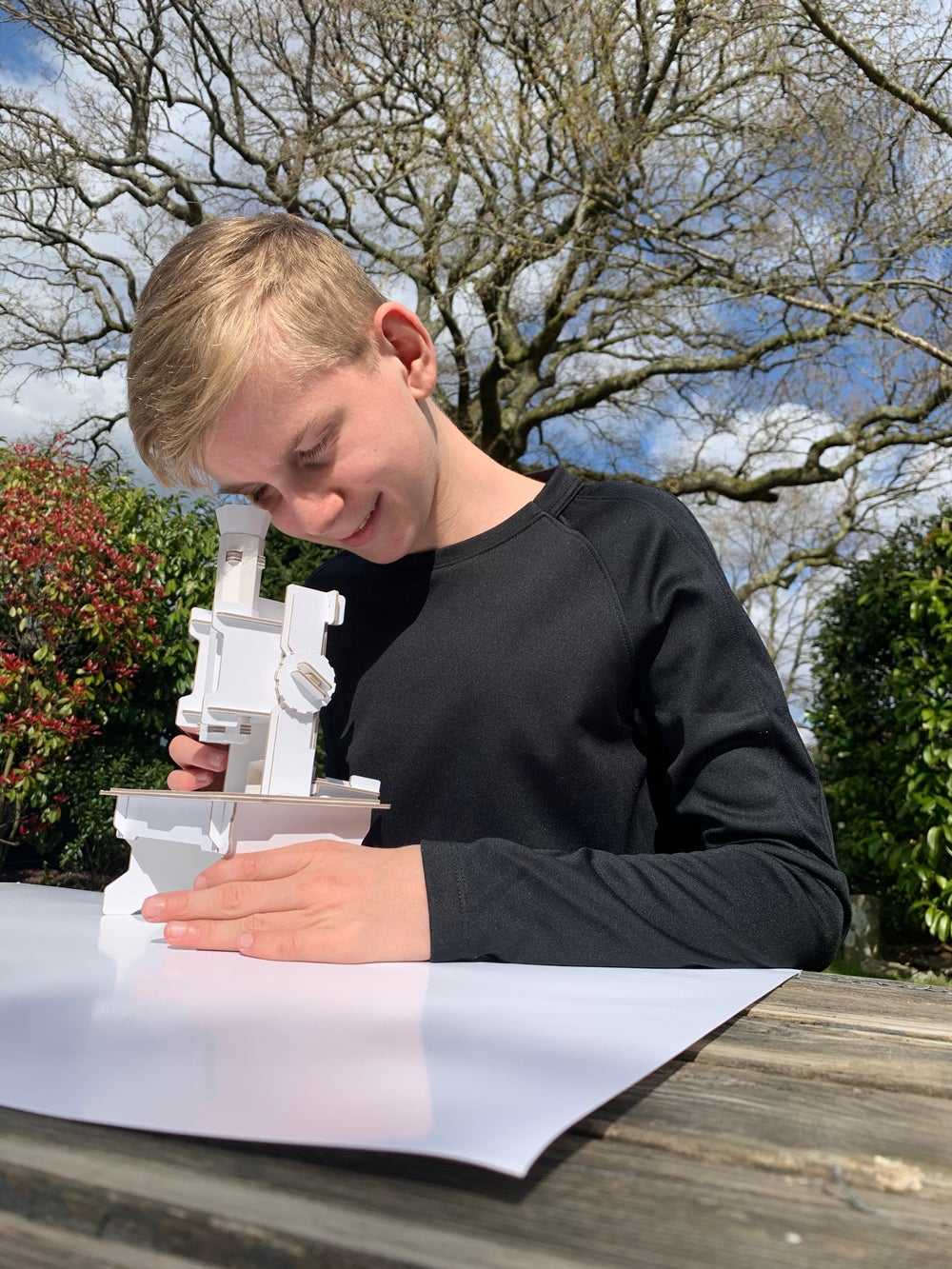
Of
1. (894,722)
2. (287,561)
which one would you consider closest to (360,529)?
(287,561)

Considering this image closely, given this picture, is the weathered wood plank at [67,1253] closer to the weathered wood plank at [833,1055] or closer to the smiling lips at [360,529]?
the weathered wood plank at [833,1055]

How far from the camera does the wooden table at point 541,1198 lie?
0.46 meters

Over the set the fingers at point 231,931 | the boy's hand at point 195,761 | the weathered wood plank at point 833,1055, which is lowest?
the fingers at point 231,931

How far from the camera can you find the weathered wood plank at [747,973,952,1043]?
0.98 m

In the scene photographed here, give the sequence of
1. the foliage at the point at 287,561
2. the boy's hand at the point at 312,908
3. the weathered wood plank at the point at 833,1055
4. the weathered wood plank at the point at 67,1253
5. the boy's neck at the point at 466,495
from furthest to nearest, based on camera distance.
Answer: the foliage at the point at 287,561
the boy's neck at the point at 466,495
the boy's hand at the point at 312,908
the weathered wood plank at the point at 833,1055
the weathered wood plank at the point at 67,1253

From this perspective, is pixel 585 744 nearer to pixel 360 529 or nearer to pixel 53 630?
pixel 360 529

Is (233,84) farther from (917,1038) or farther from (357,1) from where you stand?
(917,1038)

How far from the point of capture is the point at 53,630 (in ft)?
18.1

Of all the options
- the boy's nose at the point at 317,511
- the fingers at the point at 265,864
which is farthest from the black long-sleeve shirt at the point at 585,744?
the boy's nose at the point at 317,511

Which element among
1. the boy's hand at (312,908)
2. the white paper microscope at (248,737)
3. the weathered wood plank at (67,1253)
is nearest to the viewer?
the weathered wood plank at (67,1253)

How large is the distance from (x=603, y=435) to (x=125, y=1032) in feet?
33.3

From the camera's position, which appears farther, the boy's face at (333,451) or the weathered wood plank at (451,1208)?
the boy's face at (333,451)

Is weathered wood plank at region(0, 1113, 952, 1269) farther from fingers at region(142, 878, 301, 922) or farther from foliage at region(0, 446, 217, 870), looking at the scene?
foliage at region(0, 446, 217, 870)

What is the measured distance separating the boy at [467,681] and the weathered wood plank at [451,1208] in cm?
57
